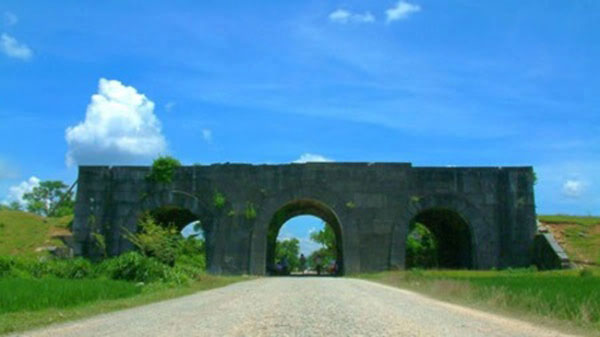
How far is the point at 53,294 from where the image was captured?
12781 mm

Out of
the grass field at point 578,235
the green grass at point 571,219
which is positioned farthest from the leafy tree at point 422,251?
the grass field at point 578,235

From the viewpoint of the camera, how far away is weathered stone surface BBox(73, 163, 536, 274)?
29.4m

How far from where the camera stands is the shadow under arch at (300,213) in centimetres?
3089

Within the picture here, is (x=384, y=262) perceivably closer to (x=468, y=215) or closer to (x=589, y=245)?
(x=468, y=215)

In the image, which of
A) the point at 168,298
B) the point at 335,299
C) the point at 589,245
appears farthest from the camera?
the point at 589,245

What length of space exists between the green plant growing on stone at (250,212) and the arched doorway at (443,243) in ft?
24.9

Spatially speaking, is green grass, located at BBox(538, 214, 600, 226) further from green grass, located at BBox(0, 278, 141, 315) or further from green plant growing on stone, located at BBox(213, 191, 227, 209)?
green grass, located at BBox(0, 278, 141, 315)

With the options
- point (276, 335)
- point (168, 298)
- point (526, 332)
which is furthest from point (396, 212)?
point (276, 335)

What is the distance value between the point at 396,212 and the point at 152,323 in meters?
21.4

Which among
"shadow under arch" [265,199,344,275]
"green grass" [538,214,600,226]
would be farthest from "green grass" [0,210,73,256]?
"green grass" [538,214,600,226]

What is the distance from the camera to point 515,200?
29.7m

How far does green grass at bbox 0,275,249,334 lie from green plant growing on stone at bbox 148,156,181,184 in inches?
493

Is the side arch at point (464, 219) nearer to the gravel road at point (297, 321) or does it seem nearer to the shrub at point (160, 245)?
the shrub at point (160, 245)

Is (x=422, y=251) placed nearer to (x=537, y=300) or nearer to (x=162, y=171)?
(x=162, y=171)
